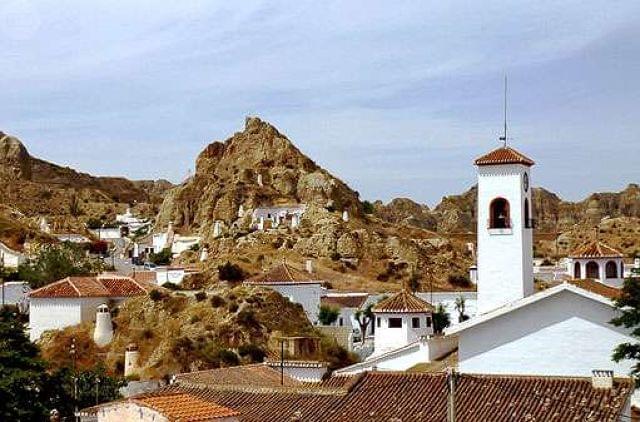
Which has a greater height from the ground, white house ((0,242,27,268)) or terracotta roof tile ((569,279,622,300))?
white house ((0,242,27,268))

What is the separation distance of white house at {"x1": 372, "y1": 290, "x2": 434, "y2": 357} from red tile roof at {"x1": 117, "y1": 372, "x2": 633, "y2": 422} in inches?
568

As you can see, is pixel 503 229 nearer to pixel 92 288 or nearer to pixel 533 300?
pixel 533 300

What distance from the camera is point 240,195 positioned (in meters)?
96.6

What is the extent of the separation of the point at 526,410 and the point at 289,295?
118 feet

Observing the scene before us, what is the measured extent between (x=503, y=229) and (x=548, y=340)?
492 cm

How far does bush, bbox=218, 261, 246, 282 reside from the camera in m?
70.2

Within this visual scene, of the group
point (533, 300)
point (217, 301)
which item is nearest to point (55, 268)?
point (217, 301)

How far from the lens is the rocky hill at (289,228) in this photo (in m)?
79.9

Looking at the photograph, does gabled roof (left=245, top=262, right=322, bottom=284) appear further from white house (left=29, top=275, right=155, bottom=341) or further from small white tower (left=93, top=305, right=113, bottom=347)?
small white tower (left=93, top=305, right=113, bottom=347)

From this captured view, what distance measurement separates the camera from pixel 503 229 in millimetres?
31438

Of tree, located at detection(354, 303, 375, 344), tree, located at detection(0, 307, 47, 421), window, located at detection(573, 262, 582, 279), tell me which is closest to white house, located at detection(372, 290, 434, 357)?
window, located at detection(573, 262, 582, 279)

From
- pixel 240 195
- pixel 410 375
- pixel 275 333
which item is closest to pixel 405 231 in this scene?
pixel 240 195

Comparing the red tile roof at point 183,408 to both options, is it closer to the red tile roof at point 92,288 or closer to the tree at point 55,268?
the red tile roof at point 92,288

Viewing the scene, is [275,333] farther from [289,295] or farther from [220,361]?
[289,295]
